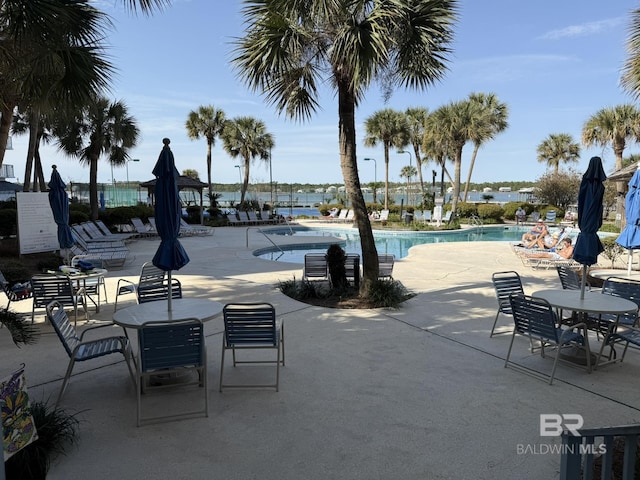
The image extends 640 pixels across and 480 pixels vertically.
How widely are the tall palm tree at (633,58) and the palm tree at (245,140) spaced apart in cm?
2372

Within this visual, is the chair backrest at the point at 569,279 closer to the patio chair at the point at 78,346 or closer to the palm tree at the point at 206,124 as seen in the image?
the patio chair at the point at 78,346

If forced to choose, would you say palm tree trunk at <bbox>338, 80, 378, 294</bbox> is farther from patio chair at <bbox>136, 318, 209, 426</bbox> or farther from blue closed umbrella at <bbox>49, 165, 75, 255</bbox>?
blue closed umbrella at <bbox>49, 165, 75, 255</bbox>

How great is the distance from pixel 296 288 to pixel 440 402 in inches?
180

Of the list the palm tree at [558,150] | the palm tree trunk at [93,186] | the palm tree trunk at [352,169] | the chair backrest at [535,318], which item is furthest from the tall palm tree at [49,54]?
the palm tree at [558,150]

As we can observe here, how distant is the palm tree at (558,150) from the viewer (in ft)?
120

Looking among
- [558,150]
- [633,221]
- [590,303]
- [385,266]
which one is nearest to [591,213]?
[590,303]

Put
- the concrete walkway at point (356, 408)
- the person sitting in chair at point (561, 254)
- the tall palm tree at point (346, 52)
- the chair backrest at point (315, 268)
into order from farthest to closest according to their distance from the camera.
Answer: the person sitting in chair at point (561, 254) → the chair backrest at point (315, 268) → the tall palm tree at point (346, 52) → the concrete walkway at point (356, 408)

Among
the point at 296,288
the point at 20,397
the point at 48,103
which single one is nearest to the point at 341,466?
the point at 20,397

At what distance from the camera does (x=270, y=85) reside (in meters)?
7.61

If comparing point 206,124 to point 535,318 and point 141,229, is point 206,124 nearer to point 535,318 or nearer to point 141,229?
point 141,229

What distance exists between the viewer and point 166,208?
4082 millimetres

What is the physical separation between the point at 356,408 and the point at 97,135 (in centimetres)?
1819

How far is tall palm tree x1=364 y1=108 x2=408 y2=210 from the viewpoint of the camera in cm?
2977

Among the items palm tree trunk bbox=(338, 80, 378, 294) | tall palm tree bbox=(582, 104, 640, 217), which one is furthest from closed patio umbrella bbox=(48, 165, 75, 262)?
tall palm tree bbox=(582, 104, 640, 217)
